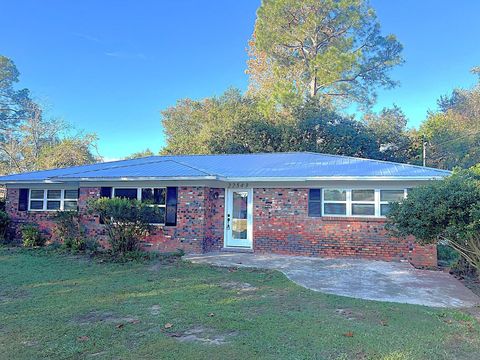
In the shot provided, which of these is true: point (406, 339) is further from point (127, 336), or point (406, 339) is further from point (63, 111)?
point (63, 111)

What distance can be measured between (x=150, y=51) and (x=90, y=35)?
11.1 ft

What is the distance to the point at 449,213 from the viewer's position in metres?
6.62

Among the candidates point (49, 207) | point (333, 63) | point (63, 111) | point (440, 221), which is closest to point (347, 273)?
point (440, 221)

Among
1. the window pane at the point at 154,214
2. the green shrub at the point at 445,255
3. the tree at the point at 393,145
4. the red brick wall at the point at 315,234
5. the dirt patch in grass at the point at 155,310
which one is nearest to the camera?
the dirt patch in grass at the point at 155,310

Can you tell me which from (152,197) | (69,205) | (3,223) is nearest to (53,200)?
(69,205)

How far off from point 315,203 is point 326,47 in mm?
18597

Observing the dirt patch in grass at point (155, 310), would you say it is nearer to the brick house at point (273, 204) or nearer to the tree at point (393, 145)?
the brick house at point (273, 204)

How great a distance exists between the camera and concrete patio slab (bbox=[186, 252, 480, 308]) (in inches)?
268

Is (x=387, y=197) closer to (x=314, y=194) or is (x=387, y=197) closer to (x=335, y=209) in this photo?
(x=335, y=209)

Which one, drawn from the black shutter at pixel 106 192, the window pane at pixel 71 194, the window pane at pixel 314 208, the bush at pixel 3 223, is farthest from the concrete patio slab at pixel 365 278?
the bush at pixel 3 223

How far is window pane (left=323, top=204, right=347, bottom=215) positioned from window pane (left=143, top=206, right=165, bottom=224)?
5.39 m

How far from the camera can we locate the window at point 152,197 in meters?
12.1

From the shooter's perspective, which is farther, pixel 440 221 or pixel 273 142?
pixel 273 142

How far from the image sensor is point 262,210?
39.5 feet
